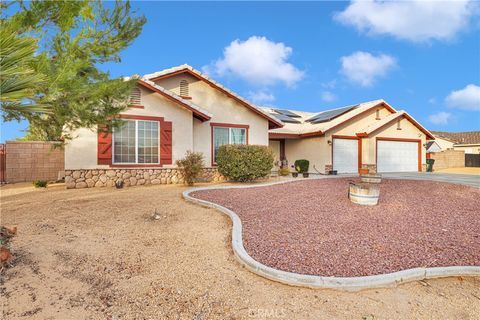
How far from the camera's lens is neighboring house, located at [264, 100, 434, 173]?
1809 cm

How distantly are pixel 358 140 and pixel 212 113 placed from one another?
11.0 m

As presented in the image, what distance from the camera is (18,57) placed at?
3.21m

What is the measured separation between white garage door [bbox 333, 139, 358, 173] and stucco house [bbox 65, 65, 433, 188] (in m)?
0.07

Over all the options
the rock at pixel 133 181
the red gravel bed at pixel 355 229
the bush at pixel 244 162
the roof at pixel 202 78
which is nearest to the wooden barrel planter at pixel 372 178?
the red gravel bed at pixel 355 229

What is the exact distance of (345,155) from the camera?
1855 cm

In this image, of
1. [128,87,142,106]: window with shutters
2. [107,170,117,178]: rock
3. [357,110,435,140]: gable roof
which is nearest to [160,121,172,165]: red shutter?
[128,87,142,106]: window with shutters

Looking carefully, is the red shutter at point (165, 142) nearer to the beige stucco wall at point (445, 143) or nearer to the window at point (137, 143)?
the window at point (137, 143)

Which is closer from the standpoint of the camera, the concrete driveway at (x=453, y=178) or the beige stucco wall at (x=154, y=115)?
the beige stucco wall at (x=154, y=115)

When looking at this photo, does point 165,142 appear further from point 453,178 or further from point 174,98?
point 453,178

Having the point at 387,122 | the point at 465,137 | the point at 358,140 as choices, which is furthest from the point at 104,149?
the point at 465,137

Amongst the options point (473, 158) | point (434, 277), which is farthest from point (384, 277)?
point (473, 158)

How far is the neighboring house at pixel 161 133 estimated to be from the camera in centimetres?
1120

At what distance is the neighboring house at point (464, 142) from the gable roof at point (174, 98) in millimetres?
34869

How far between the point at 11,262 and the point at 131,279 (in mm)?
1854
